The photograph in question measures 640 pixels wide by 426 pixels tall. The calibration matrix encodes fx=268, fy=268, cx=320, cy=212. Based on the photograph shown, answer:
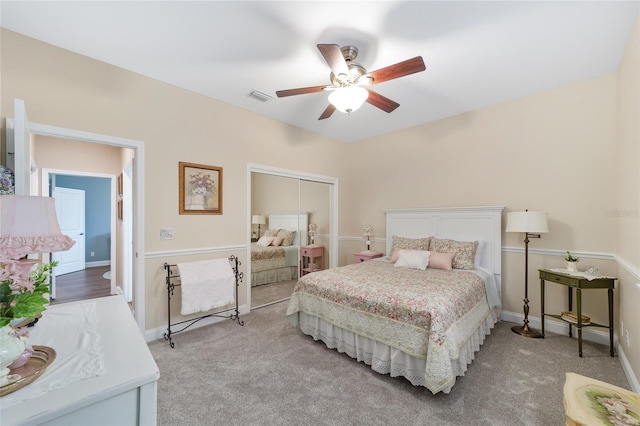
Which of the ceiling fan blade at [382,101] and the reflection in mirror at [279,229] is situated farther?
the reflection in mirror at [279,229]

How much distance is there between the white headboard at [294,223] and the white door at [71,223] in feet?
16.2

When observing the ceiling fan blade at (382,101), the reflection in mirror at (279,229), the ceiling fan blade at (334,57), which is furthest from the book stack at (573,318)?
the reflection in mirror at (279,229)

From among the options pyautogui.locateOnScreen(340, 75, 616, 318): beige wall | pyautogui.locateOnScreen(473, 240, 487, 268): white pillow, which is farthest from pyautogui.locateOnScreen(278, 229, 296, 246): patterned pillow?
pyautogui.locateOnScreen(473, 240, 487, 268): white pillow

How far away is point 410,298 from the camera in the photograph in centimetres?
224

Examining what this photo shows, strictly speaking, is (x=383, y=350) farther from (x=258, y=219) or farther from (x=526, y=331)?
(x=258, y=219)

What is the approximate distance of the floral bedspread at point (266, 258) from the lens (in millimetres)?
3977

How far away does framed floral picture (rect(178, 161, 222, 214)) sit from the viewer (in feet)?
10.5

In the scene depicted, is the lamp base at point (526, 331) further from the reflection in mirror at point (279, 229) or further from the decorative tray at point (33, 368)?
the decorative tray at point (33, 368)

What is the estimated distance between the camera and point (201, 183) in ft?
11.0

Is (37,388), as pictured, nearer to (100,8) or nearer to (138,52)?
(100,8)

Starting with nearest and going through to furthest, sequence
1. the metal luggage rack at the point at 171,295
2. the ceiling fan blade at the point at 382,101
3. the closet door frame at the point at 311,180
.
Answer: the ceiling fan blade at the point at 382,101
the metal luggage rack at the point at 171,295
the closet door frame at the point at 311,180

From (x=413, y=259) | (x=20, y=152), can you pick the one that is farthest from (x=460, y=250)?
(x=20, y=152)

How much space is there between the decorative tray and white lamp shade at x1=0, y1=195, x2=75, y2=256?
1.35 feet

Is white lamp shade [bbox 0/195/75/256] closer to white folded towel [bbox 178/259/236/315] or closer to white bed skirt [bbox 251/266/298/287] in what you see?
white folded towel [bbox 178/259/236/315]
